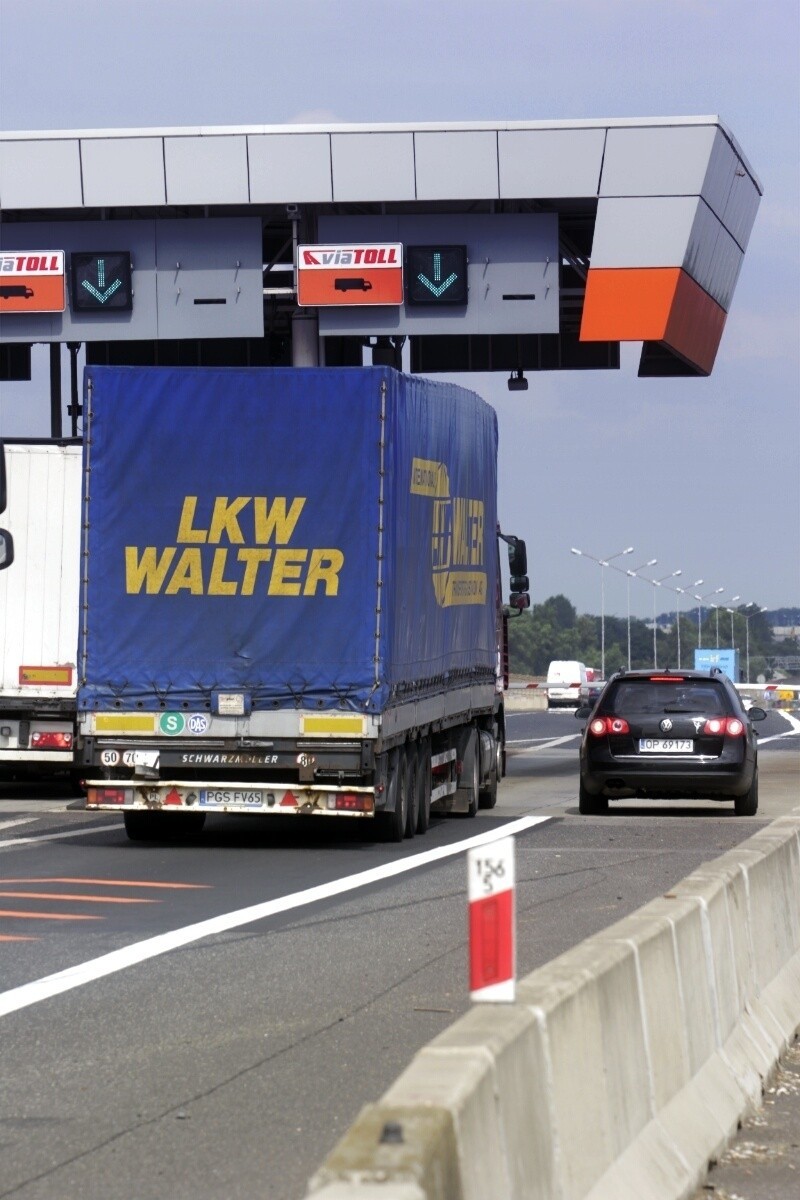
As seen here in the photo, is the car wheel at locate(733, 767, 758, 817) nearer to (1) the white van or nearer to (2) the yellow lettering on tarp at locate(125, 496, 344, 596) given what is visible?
(2) the yellow lettering on tarp at locate(125, 496, 344, 596)

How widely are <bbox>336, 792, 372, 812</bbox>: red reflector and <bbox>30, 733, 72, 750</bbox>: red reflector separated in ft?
23.6

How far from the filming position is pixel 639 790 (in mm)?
22125

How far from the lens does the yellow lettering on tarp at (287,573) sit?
17641mm

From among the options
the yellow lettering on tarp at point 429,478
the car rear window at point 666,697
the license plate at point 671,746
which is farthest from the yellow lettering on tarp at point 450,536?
the license plate at point 671,746

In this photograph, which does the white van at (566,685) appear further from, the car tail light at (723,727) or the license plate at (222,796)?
the license plate at (222,796)

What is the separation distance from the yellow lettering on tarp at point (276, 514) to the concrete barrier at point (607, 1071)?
8.78m

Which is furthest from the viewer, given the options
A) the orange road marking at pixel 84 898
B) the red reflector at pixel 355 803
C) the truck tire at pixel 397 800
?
the truck tire at pixel 397 800

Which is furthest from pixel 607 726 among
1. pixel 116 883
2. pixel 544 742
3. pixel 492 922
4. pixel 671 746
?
pixel 544 742

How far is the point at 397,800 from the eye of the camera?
18.5 m

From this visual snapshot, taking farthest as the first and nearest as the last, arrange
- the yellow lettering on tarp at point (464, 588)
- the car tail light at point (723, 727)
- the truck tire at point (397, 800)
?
1. the car tail light at point (723, 727)
2. the yellow lettering on tarp at point (464, 588)
3. the truck tire at point (397, 800)

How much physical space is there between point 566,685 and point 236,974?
80528 millimetres

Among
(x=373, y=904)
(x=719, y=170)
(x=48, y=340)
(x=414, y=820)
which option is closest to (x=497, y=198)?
(x=719, y=170)

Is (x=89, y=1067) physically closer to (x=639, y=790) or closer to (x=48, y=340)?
(x=639, y=790)

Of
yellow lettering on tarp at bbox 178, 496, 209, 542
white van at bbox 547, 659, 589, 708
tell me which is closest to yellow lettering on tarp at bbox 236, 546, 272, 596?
yellow lettering on tarp at bbox 178, 496, 209, 542
